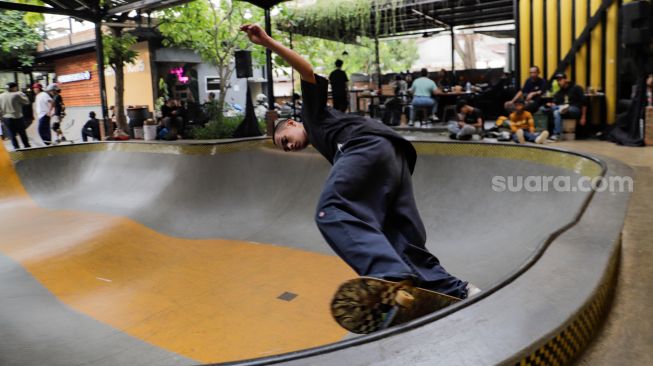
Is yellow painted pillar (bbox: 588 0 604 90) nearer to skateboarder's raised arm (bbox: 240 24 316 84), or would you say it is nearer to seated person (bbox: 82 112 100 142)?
skateboarder's raised arm (bbox: 240 24 316 84)

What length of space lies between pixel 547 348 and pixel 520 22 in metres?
9.69

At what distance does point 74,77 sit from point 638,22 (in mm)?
20155

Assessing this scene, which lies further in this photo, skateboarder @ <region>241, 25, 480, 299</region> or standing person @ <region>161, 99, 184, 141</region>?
standing person @ <region>161, 99, 184, 141</region>

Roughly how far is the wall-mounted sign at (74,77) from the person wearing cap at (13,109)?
10.3 m

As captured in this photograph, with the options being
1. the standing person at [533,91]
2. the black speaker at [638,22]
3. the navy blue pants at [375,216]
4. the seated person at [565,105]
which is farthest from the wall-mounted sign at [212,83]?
the navy blue pants at [375,216]

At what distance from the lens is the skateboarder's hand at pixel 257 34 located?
240 cm

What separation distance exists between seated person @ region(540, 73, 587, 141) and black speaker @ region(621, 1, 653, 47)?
1791 millimetres

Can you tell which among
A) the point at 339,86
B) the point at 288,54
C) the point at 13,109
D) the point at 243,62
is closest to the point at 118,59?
the point at 13,109

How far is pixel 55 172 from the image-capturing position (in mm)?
8719

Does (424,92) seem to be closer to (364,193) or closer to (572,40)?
(572,40)

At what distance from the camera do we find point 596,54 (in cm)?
906

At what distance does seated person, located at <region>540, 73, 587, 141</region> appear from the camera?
28.5ft

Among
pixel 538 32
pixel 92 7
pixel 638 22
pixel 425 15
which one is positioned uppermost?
pixel 425 15

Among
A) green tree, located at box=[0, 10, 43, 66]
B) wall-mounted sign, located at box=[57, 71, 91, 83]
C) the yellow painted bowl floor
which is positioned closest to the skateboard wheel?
the yellow painted bowl floor
